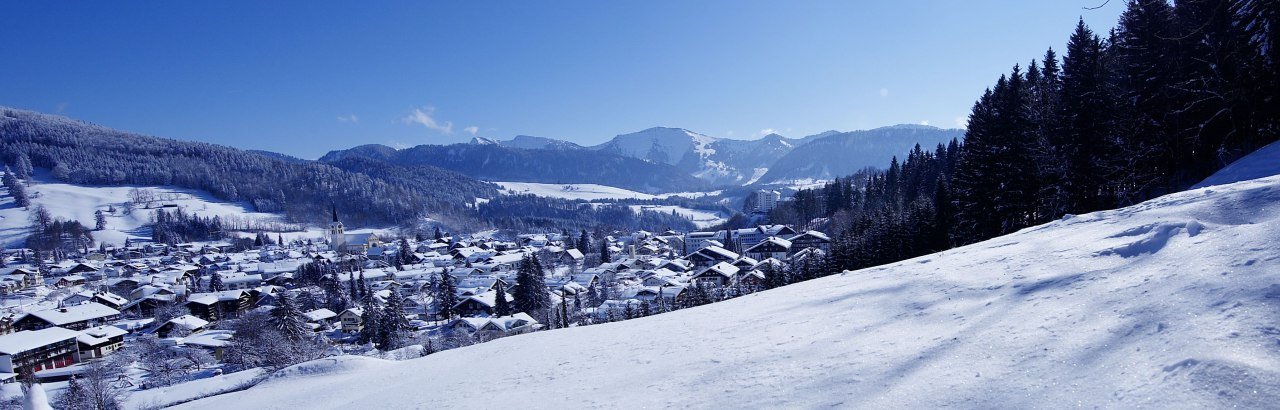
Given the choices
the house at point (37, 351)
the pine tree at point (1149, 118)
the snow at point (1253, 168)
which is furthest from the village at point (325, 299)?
the snow at point (1253, 168)

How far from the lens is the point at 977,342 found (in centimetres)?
496

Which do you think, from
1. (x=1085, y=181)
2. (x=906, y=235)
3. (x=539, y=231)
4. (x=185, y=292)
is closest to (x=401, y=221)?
(x=539, y=231)

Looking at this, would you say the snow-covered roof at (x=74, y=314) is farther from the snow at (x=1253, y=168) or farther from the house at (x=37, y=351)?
the snow at (x=1253, y=168)

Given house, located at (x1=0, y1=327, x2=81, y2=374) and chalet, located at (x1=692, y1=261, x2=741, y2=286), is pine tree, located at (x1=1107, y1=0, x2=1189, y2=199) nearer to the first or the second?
chalet, located at (x1=692, y1=261, x2=741, y2=286)

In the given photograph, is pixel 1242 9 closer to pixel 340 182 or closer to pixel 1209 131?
pixel 1209 131

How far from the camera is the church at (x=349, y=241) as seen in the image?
111938 mm

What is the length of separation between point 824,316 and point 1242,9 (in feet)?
58.3

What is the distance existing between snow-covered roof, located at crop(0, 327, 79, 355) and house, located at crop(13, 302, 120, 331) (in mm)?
10044

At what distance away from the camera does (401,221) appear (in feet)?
538

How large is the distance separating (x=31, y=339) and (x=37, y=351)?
0.90 m

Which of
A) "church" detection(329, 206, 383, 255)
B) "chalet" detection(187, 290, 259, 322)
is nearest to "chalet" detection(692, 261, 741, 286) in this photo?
"chalet" detection(187, 290, 259, 322)

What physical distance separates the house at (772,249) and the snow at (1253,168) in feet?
181

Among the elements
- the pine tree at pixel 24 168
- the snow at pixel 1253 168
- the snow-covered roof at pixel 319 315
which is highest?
the pine tree at pixel 24 168

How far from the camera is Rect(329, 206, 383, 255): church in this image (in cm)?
11194
